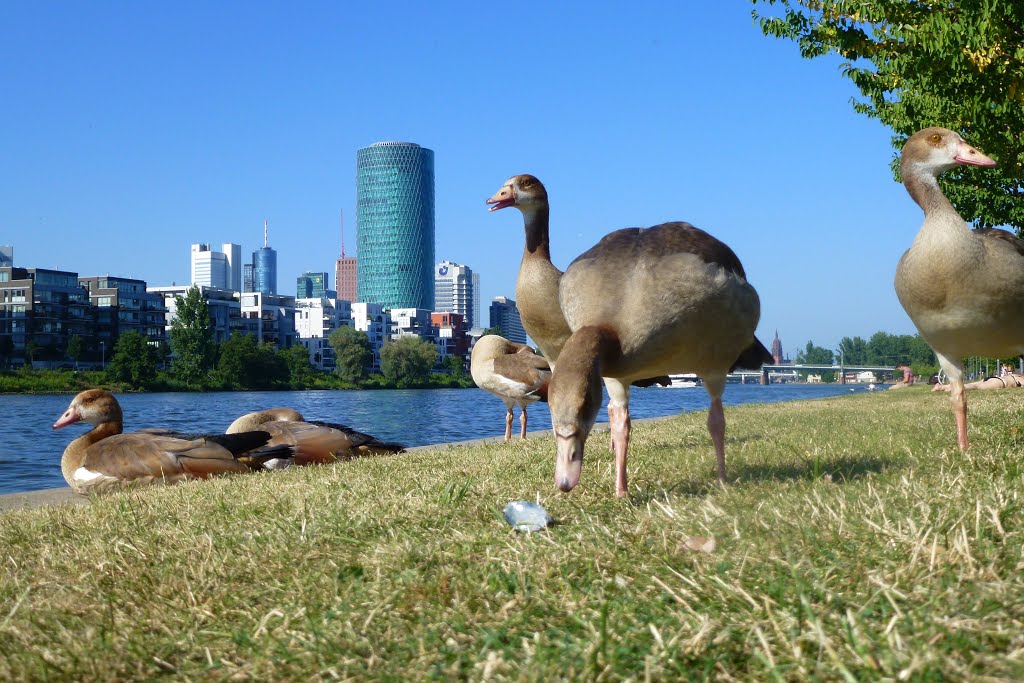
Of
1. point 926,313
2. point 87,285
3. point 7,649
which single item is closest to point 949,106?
point 926,313

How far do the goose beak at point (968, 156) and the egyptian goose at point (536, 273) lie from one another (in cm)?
330

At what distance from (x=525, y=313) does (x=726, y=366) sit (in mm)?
3384

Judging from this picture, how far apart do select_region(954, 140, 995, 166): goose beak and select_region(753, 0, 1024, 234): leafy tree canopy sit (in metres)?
5.80

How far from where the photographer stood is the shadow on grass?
4.80 meters

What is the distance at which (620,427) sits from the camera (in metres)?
5.24

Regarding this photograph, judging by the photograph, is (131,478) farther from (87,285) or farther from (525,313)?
(87,285)

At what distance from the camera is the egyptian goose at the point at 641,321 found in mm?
4047

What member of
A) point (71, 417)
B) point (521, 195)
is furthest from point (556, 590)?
point (71, 417)

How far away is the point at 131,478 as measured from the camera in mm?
8602

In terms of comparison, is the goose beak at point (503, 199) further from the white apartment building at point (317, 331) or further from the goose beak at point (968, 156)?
the white apartment building at point (317, 331)

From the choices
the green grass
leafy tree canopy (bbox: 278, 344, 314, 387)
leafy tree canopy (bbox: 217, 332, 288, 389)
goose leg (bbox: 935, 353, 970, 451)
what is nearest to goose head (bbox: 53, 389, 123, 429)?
the green grass

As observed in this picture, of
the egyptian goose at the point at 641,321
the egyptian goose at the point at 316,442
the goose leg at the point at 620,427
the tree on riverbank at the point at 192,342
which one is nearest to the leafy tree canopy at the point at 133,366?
the tree on riverbank at the point at 192,342

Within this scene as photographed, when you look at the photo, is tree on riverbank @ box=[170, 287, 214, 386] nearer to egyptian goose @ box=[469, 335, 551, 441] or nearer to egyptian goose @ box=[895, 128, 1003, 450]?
egyptian goose @ box=[469, 335, 551, 441]

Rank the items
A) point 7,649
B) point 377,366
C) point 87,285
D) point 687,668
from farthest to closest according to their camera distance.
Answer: point 377,366
point 87,285
point 7,649
point 687,668
